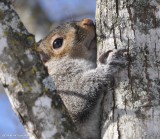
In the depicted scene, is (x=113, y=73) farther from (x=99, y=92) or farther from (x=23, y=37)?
(x=23, y=37)

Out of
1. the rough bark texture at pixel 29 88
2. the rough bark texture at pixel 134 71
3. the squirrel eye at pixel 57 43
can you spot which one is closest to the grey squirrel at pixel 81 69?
the squirrel eye at pixel 57 43

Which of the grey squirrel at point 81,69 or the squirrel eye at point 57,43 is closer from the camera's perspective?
the grey squirrel at point 81,69

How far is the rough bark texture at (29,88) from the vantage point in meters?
2.82

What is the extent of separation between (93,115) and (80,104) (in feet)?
0.63

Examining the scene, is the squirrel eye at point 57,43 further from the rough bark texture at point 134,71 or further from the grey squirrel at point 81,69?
the rough bark texture at point 134,71

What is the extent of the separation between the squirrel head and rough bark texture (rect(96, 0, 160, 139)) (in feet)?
1.43

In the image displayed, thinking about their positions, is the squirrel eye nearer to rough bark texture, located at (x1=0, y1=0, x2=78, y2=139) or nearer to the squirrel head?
the squirrel head

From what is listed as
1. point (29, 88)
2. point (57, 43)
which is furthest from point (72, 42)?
point (29, 88)

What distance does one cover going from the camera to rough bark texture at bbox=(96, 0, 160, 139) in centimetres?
321

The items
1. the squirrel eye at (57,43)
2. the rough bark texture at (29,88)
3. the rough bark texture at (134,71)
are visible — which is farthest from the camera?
the squirrel eye at (57,43)

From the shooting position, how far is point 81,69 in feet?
13.8

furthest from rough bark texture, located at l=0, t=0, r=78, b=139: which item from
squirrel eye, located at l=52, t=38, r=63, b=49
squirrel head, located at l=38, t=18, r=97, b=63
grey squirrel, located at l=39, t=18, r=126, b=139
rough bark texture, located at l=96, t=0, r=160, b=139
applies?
squirrel eye, located at l=52, t=38, r=63, b=49

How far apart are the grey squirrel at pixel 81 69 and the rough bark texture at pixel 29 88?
767mm

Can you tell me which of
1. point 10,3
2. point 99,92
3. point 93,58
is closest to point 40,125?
point 10,3
